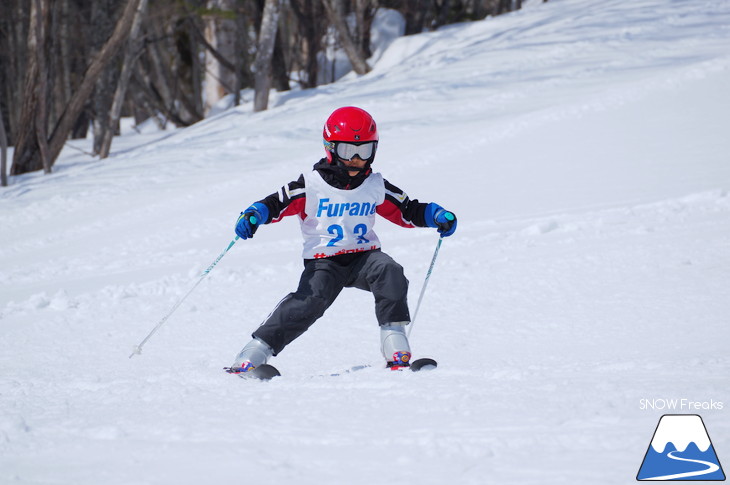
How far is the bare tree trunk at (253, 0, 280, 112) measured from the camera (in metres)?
14.5

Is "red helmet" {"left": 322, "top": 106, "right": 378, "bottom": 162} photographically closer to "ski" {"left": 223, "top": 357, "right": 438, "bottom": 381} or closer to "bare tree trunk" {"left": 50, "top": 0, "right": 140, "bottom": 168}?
"ski" {"left": 223, "top": 357, "right": 438, "bottom": 381}

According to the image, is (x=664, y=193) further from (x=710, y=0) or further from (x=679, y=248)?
(x=710, y=0)

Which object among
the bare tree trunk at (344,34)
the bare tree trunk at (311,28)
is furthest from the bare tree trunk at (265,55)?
the bare tree trunk at (311,28)

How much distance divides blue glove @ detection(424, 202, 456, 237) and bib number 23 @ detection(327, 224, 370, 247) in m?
0.35

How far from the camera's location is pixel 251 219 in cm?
381

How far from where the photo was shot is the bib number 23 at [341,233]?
12.8ft

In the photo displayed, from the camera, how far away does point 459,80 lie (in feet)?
44.8

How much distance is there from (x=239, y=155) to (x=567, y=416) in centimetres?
865

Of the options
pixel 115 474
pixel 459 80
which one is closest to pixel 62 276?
pixel 115 474

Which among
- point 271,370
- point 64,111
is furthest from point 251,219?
point 64,111

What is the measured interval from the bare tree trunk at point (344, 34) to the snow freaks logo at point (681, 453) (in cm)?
1612

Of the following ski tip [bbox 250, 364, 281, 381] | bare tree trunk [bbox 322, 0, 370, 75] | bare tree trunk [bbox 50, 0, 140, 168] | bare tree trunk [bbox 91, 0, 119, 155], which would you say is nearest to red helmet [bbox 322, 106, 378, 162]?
ski tip [bbox 250, 364, 281, 381]

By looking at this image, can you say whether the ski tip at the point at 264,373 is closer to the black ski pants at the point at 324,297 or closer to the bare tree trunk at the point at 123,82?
the black ski pants at the point at 324,297

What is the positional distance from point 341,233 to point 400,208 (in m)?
0.39
